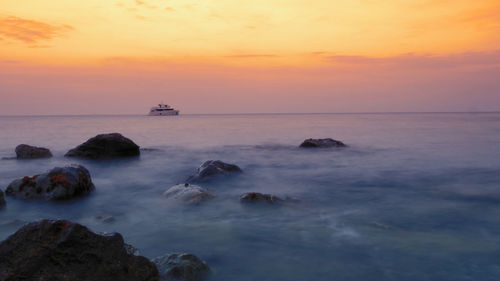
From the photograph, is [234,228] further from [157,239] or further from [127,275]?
[127,275]

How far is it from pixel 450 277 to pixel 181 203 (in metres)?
5.81

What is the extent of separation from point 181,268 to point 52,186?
5794 mm

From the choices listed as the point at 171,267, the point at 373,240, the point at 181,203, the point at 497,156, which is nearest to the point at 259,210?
the point at 181,203

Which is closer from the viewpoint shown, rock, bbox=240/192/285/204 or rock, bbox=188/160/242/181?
rock, bbox=240/192/285/204

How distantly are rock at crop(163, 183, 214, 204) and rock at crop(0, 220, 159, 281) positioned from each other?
453 centimetres

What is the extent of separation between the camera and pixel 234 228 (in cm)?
715

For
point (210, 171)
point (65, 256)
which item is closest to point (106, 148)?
point (210, 171)

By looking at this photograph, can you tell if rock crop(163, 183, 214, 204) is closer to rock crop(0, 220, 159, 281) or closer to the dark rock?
the dark rock

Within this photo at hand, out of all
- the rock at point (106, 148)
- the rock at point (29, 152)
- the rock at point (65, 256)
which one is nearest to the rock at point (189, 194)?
the rock at point (65, 256)

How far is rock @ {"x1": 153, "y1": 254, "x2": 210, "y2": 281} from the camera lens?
15.2 feet

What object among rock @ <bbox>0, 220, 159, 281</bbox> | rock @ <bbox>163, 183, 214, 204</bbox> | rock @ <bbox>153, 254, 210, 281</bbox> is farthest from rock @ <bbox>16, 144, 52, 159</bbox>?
rock @ <bbox>153, 254, 210, 281</bbox>

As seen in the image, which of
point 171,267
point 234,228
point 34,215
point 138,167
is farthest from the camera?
point 138,167

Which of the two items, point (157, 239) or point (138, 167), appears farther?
point (138, 167)

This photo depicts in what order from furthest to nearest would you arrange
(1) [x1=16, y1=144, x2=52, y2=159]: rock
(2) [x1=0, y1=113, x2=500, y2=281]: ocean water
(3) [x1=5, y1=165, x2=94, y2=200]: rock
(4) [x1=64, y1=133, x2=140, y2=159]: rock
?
(1) [x1=16, y1=144, x2=52, y2=159]: rock → (4) [x1=64, y1=133, x2=140, y2=159]: rock → (3) [x1=5, y1=165, x2=94, y2=200]: rock → (2) [x1=0, y1=113, x2=500, y2=281]: ocean water
